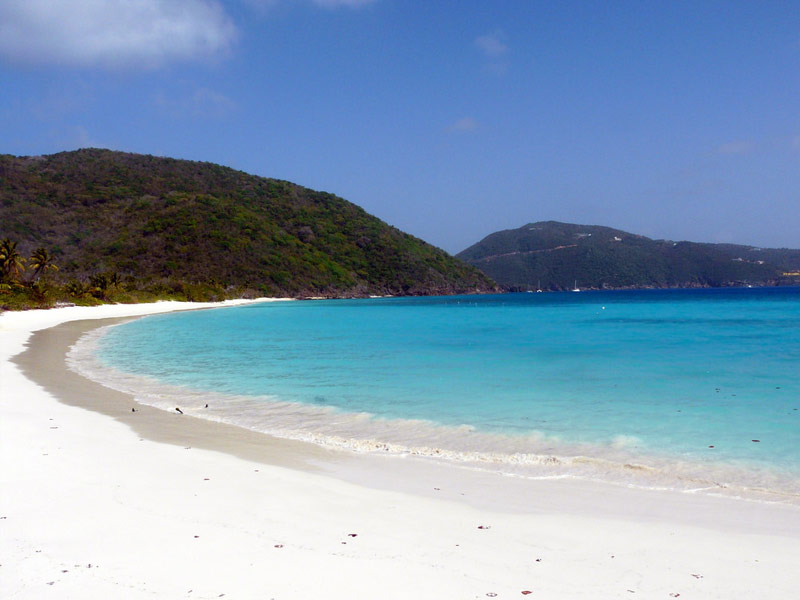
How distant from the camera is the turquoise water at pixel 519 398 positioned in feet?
23.8

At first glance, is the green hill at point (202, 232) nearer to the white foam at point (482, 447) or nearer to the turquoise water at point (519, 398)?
the turquoise water at point (519, 398)

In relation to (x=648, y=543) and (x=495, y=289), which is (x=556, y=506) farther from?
(x=495, y=289)

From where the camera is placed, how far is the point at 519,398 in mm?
11586

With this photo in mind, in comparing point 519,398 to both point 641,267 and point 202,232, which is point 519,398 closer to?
point 202,232

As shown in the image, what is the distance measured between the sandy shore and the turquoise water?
103cm

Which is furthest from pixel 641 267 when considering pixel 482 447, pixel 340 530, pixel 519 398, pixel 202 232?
pixel 340 530

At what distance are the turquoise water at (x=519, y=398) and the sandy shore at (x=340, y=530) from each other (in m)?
1.03

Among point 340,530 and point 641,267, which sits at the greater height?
point 641,267

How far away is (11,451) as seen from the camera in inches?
256

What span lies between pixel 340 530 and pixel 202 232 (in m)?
95.6

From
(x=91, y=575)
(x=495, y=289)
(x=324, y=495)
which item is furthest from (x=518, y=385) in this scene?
(x=495, y=289)

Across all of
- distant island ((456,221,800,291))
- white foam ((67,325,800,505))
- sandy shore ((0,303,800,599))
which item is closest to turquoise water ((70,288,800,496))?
white foam ((67,325,800,505))

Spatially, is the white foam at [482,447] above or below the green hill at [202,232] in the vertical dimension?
below

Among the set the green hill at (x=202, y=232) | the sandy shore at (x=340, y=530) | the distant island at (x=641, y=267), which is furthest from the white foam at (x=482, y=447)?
the distant island at (x=641, y=267)
